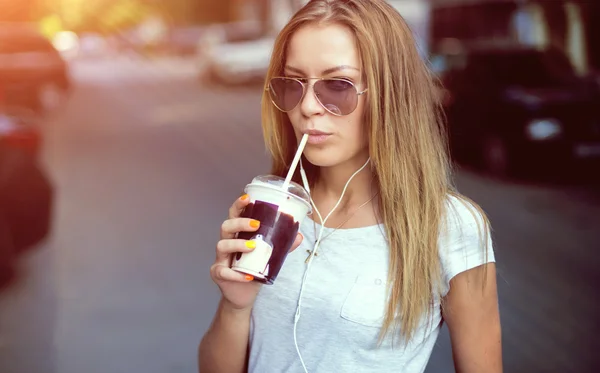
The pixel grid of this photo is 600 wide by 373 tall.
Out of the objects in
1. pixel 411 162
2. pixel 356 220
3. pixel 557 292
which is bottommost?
pixel 557 292

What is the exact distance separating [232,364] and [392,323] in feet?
1.49

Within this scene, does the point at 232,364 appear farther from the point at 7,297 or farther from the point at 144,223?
the point at 144,223

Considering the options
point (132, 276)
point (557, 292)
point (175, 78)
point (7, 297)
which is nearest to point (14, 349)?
point (7, 297)

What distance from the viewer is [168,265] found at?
231 inches

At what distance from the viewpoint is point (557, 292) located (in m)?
5.18

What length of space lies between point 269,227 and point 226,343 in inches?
16.7

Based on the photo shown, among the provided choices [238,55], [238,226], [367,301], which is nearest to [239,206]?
[238,226]

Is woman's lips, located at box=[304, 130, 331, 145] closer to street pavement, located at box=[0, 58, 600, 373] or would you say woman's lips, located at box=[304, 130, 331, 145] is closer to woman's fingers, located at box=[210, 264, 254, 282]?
woman's fingers, located at box=[210, 264, 254, 282]

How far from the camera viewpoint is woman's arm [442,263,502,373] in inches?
67.4

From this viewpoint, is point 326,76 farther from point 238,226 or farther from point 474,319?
point 474,319

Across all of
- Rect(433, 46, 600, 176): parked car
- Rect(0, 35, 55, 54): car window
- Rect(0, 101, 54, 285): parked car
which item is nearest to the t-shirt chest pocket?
Rect(0, 101, 54, 285): parked car

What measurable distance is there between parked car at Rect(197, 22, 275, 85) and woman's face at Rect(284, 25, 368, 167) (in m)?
17.9

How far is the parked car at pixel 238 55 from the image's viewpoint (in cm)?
2016

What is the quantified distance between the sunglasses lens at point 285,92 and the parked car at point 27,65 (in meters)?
13.0
